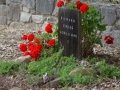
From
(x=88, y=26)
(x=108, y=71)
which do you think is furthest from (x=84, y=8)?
(x=108, y=71)

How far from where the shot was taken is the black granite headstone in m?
5.29

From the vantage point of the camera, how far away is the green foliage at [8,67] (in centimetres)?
510

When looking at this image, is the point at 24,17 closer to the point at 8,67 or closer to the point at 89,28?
the point at 89,28

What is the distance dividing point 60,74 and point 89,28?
2.99 feet

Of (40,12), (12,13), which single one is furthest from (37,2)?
(12,13)

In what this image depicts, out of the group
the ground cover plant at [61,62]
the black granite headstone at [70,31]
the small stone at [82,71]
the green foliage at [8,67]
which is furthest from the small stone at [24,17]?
the small stone at [82,71]

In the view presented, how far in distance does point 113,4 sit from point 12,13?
228cm

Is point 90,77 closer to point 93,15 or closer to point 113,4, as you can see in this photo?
point 93,15

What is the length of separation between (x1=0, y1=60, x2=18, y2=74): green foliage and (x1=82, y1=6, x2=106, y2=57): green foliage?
97 centimetres

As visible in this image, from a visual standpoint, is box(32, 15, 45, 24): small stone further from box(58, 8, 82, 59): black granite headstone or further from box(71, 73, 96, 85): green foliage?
box(71, 73, 96, 85): green foliage

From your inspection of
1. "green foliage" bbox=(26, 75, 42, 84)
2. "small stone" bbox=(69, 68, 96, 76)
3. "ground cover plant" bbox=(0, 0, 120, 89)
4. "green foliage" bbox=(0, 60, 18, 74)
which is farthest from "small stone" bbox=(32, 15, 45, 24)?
"small stone" bbox=(69, 68, 96, 76)

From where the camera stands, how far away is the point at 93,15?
5430mm

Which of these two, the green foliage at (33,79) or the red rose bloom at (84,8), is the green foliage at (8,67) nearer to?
the green foliage at (33,79)

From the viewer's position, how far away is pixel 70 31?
540 cm
